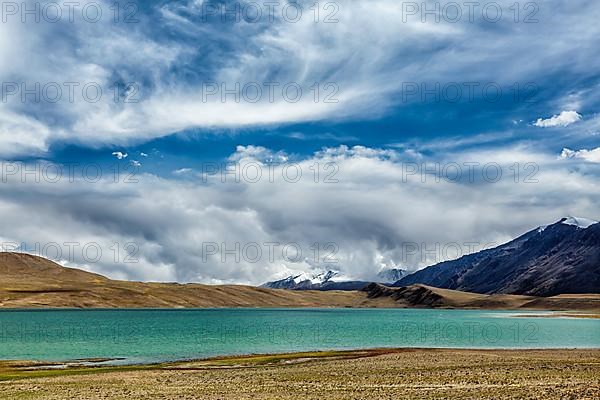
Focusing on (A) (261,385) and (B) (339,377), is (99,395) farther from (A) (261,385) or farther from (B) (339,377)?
(B) (339,377)

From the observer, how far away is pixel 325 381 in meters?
44.2

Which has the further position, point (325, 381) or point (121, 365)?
point (121, 365)

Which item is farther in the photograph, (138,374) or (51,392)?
(138,374)

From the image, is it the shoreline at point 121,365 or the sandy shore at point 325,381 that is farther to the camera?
the shoreline at point 121,365

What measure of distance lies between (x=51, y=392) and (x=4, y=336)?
87876 millimetres

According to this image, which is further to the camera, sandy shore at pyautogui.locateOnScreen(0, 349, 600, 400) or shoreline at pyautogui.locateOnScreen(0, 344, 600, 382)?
shoreline at pyautogui.locateOnScreen(0, 344, 600, 382)

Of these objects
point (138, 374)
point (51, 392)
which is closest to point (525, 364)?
point (138, 374)

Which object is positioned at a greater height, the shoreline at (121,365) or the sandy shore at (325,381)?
the sandy shore at (325,381)

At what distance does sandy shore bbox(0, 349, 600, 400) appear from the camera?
3584 centimetres

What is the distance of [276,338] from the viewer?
115250mm

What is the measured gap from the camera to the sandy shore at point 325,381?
3584cm

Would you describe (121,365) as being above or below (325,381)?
below

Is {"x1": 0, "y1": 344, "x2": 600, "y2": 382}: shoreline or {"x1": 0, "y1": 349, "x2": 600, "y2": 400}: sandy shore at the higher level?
{"x1": 0, "y1": 349, "x2": 600, "y2": 400}: sandy shore

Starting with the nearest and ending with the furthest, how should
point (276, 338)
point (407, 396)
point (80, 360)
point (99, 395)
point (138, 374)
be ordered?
point (407, 396) < point (99, 395) < point (138, 374) < point (80, 360) < point (276, 338)
